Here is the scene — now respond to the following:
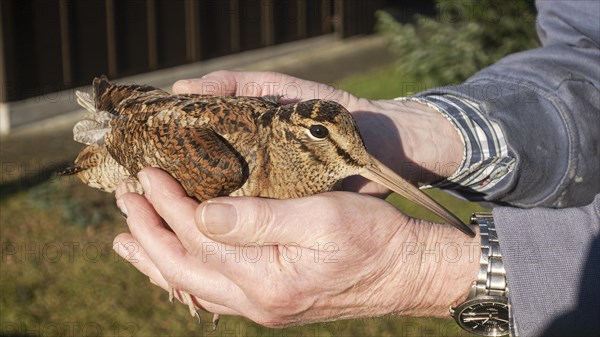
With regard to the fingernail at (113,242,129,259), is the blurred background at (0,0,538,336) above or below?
below

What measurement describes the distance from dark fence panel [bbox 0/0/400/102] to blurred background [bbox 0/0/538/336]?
20 millimetres

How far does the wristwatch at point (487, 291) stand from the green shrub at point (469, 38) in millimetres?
8098

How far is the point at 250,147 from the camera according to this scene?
10.6 feet

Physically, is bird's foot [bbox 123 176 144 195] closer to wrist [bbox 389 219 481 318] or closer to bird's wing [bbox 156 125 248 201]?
bird's wing [bbox 156 125 248 201]

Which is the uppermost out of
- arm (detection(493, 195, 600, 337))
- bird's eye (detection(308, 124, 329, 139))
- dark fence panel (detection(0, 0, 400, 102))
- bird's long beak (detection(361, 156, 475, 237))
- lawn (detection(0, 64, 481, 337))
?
bird's eye (detection(308, 124, 329, 139))

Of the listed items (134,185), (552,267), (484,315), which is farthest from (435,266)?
(134,185)

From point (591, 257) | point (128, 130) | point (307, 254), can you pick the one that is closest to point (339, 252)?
point (307, 254)

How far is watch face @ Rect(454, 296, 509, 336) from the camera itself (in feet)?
9.99

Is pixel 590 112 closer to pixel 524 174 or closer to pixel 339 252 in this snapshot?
pixel 524 174

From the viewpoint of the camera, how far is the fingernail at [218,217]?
288 centimetres

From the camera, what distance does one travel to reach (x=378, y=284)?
3104 mm

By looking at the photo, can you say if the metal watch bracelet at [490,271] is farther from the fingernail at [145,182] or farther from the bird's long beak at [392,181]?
the fingernail at [145,182]

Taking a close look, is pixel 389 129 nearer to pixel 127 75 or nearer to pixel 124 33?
pixel 127 75

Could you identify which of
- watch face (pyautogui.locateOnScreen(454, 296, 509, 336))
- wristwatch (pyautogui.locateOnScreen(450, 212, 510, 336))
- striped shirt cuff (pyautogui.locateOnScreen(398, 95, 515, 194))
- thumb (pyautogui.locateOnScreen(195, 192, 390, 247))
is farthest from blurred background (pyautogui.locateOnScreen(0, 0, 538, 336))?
thumb (pyautogui.locateOnScreen(195, 192, 390, 247))
